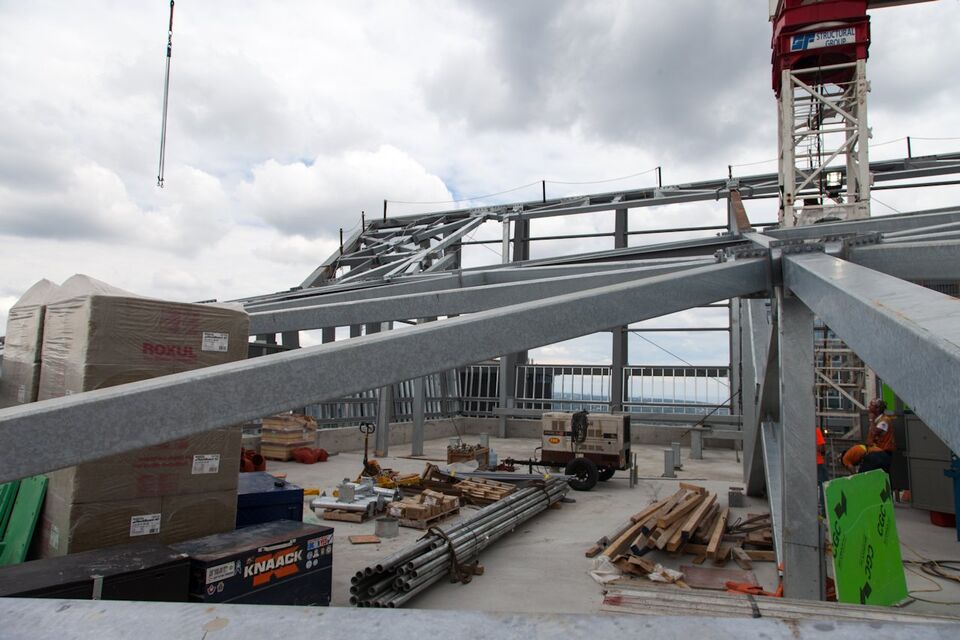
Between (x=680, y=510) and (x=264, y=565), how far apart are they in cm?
533

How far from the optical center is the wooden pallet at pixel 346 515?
7855 millimetres

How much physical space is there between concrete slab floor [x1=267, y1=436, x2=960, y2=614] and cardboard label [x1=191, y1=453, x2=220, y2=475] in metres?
1.77

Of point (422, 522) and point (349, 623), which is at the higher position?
point (349, 623)

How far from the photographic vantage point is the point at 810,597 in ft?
14.6

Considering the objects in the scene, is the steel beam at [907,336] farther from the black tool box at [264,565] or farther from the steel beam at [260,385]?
the black tool box at [264,565]

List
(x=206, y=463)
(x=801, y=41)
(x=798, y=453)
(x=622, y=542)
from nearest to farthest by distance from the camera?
(x=206, y=463), (x=798, y=453), (x=622, y=542), (x=801, y=41)

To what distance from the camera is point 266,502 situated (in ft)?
16.6

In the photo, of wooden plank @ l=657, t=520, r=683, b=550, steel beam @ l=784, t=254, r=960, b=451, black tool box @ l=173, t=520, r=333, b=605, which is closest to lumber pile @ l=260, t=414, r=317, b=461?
black tool box @ l=173, t=520, r=333, b=605

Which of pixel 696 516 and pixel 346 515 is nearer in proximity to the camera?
pixel 696 516

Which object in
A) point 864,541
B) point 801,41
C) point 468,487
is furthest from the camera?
point 801,41

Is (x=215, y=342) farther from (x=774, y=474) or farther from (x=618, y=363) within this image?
(x=618, y=363)

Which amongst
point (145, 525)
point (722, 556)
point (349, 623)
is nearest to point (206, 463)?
point (145, 525)

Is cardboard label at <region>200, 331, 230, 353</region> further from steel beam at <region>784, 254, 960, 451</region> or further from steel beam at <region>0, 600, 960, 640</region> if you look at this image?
steel beam at <region>784, 254, 960, 451</region>

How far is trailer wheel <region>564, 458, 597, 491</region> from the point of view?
10289mm
